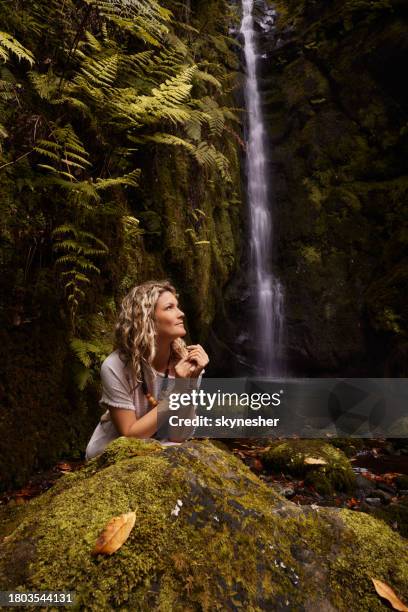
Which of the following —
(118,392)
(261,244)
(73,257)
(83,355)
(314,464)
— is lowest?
(314,464)

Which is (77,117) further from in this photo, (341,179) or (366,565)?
(341,179)

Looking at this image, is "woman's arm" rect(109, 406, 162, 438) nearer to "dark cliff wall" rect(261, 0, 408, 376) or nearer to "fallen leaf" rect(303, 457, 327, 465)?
"fallen leaf" rect(303, 457, 327, 465)

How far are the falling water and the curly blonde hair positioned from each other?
27.6 ft

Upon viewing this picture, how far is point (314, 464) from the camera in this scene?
498cm

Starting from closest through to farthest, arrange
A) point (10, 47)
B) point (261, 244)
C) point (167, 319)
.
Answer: point (167, 319) → point (10, 47) → point (261, 244)

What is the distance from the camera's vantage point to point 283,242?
12.0 metres

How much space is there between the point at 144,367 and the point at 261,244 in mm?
9544

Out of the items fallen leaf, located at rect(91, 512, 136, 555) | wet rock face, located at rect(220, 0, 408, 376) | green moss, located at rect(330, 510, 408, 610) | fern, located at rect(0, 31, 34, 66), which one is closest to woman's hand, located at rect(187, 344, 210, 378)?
green moss, located at rect(330, 510, 408, 610)

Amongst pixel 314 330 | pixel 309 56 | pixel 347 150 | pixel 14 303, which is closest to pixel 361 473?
pixel 14 303

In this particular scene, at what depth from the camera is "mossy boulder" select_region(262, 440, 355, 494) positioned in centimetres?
476

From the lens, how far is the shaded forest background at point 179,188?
381 cm

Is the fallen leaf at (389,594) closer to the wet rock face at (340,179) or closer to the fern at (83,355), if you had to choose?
the fern at (83,355)

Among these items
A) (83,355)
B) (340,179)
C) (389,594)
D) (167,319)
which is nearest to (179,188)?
(83,355)

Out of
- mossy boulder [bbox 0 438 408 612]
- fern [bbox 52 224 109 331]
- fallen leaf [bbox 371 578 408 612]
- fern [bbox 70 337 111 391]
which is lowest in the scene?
fallen leaf [bbox 371 578 408 612]
